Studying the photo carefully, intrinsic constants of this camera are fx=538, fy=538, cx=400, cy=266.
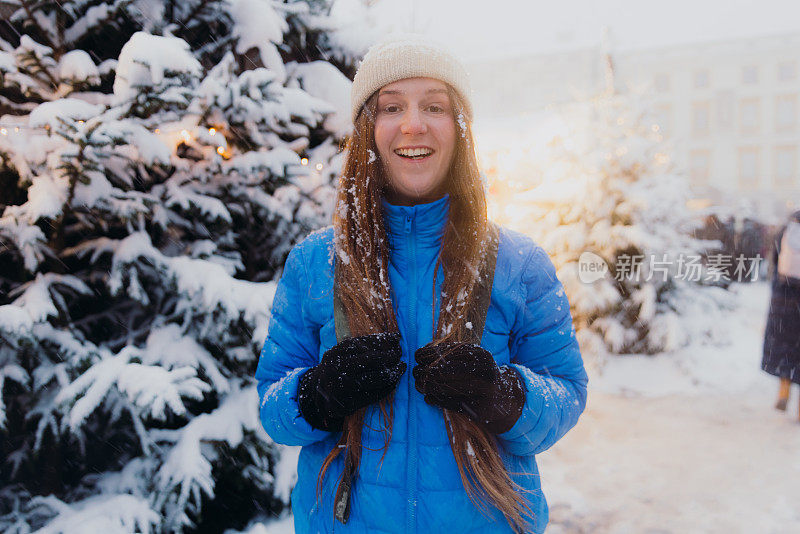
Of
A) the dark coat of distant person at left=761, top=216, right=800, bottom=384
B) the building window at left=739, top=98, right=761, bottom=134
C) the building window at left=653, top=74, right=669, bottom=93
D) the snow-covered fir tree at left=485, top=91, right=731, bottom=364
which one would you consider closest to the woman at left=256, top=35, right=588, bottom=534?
the dark coat of distant person at left=761, top=216, right=800, bottom=384

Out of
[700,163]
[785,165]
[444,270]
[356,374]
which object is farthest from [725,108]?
[356,374]

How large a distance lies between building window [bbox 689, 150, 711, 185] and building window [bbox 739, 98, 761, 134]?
3.07 metres

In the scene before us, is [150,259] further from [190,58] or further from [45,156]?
[190,58]

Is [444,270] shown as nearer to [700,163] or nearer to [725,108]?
[725,108]

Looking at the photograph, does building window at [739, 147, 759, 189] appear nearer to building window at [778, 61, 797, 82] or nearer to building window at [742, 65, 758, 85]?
building window at [742, 65, 758, 85]

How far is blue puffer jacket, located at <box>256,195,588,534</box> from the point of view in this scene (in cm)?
140

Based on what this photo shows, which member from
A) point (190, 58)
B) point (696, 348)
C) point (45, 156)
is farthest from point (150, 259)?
→ point (696, 348)

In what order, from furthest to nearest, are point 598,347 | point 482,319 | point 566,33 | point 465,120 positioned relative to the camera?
1. point 566,33
2. point 598,347
3. point 465,120
4. point 482,319

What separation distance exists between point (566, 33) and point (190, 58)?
130 feet

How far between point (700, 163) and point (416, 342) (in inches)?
1820

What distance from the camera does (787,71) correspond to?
37.6m

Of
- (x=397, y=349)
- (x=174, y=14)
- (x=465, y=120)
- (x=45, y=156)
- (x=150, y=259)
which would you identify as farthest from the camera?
(x=174, y=14)

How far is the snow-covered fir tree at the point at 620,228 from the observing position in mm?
7801

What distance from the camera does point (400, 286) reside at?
1531 mm
